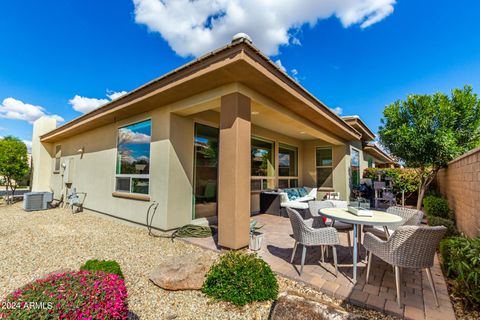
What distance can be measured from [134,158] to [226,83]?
3913 mm

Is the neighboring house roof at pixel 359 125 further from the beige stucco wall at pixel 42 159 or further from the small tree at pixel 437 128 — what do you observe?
the beige stucco wall at pixel 42 159

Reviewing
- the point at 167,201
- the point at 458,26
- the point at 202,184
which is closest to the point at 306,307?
the point at 167,201

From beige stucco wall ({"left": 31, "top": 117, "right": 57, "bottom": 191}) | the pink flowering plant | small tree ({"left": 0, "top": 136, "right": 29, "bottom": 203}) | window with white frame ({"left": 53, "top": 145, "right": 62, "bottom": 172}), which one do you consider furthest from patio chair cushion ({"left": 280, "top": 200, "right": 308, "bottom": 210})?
beige stucco wall ({"left": 31, "top": 117, "right": 57, "bottom": 191})

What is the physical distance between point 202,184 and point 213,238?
1684 millimetres

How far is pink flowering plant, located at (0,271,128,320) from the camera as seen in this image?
138cm

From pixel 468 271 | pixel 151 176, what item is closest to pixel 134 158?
pixel 151 176

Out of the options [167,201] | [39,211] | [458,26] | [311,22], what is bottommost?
[39,211]

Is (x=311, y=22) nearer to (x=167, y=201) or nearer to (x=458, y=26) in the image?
(x=458, y=26)

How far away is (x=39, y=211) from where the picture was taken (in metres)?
9.01

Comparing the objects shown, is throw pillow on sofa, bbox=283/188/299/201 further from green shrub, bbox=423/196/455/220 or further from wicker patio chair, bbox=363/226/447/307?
wicker patio chair, bbox=363/226/447/307

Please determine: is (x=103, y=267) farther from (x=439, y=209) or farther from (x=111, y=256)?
(x=439, y=209)

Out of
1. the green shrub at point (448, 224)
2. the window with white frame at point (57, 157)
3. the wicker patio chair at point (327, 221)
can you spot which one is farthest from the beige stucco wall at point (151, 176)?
the green shrub at point (448, 224)

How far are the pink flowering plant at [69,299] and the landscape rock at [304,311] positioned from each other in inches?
51.4

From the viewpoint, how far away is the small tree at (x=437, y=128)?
6965 mm
